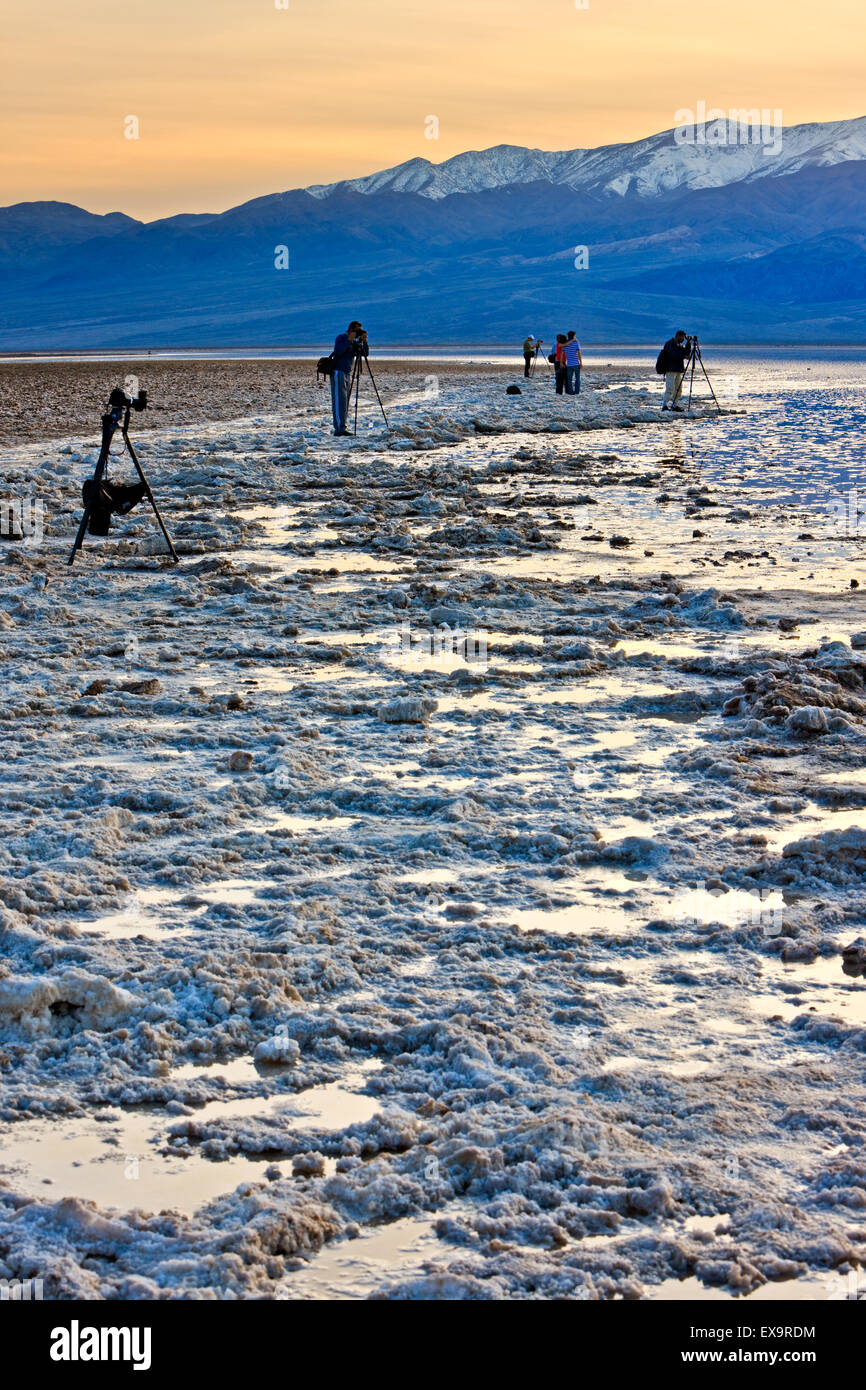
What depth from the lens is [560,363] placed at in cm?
3409

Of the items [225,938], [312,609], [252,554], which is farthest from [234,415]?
[225,938]

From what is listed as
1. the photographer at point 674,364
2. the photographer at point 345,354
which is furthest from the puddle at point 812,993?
the photographer at point 674,364

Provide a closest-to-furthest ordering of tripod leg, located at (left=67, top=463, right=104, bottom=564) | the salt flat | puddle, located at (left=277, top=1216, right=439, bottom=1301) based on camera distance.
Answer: puddle, located at (left=277, top=1216, right=439, bottom=1301) → the salt flat → tripod leg, located at (left=67, top=463, right=104, bottom=564)

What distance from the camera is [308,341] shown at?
616ft

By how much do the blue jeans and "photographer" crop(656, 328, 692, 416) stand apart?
260 inches

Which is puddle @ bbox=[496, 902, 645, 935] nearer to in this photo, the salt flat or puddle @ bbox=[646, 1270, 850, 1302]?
the salt flat

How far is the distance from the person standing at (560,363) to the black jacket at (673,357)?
249 inches

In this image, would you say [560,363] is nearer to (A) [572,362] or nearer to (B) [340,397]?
(A) [572,362]

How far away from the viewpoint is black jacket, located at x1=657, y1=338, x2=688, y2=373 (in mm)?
26859

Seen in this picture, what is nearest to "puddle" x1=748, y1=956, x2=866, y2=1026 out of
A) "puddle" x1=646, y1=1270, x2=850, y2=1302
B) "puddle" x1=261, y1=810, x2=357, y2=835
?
"puddle" x1=646, y1=1270, x2=850, y2=1302

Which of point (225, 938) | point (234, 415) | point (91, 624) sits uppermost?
point (234, 415)

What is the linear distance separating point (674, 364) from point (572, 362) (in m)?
6.61
